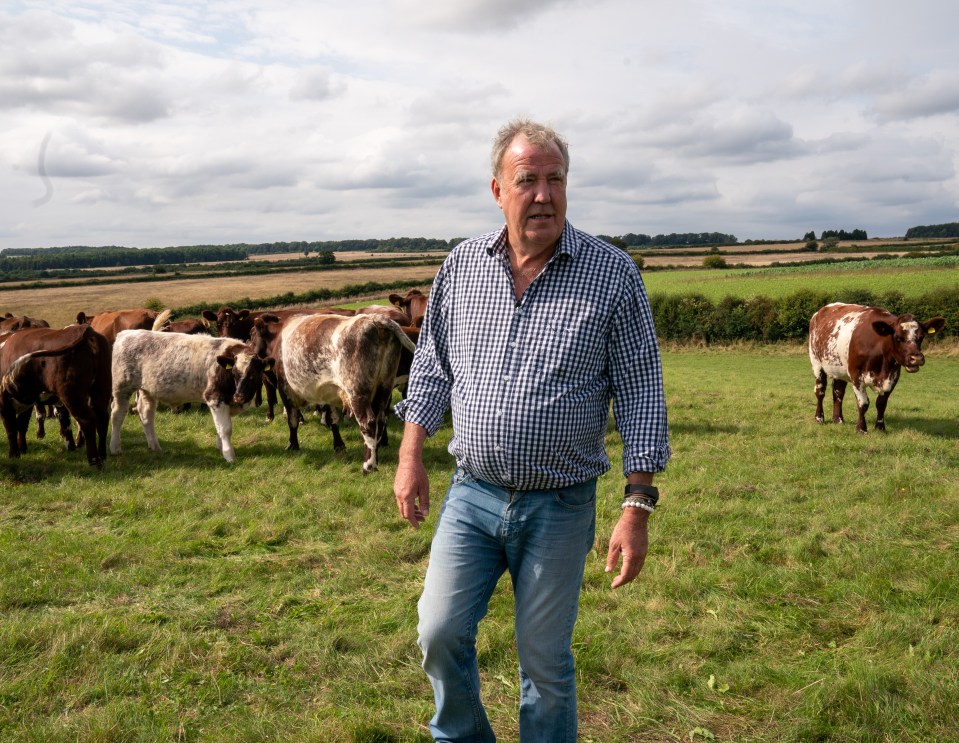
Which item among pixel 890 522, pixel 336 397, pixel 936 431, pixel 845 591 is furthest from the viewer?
pixel 936 431

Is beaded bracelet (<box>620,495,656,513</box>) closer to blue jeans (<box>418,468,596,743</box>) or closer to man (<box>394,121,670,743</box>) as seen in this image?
man (<box>394,121,670,743</box>)

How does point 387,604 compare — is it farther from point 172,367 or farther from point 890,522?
point 172,367

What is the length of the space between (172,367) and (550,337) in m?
9.34

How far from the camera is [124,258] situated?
103625 mm

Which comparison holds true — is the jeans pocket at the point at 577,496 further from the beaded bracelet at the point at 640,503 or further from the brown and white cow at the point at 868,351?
the brown and white cow at the point at 868,351

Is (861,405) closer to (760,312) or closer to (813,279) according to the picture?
(760,312)

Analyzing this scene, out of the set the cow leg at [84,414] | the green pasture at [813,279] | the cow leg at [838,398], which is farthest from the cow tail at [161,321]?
the green pasture at [813,279]

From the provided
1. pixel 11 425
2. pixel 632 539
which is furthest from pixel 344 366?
pixel 632 539

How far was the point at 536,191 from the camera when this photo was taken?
2926mm

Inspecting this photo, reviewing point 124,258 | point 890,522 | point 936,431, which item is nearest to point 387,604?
point 890,522

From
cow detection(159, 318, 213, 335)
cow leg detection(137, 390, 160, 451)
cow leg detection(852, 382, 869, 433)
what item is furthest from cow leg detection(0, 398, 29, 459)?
cow leg detection(852, 382, 869, 433)

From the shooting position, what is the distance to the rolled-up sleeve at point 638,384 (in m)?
2.89

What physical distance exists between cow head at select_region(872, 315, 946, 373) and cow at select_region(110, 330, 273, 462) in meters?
9.40

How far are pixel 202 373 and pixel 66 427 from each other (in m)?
1.96
